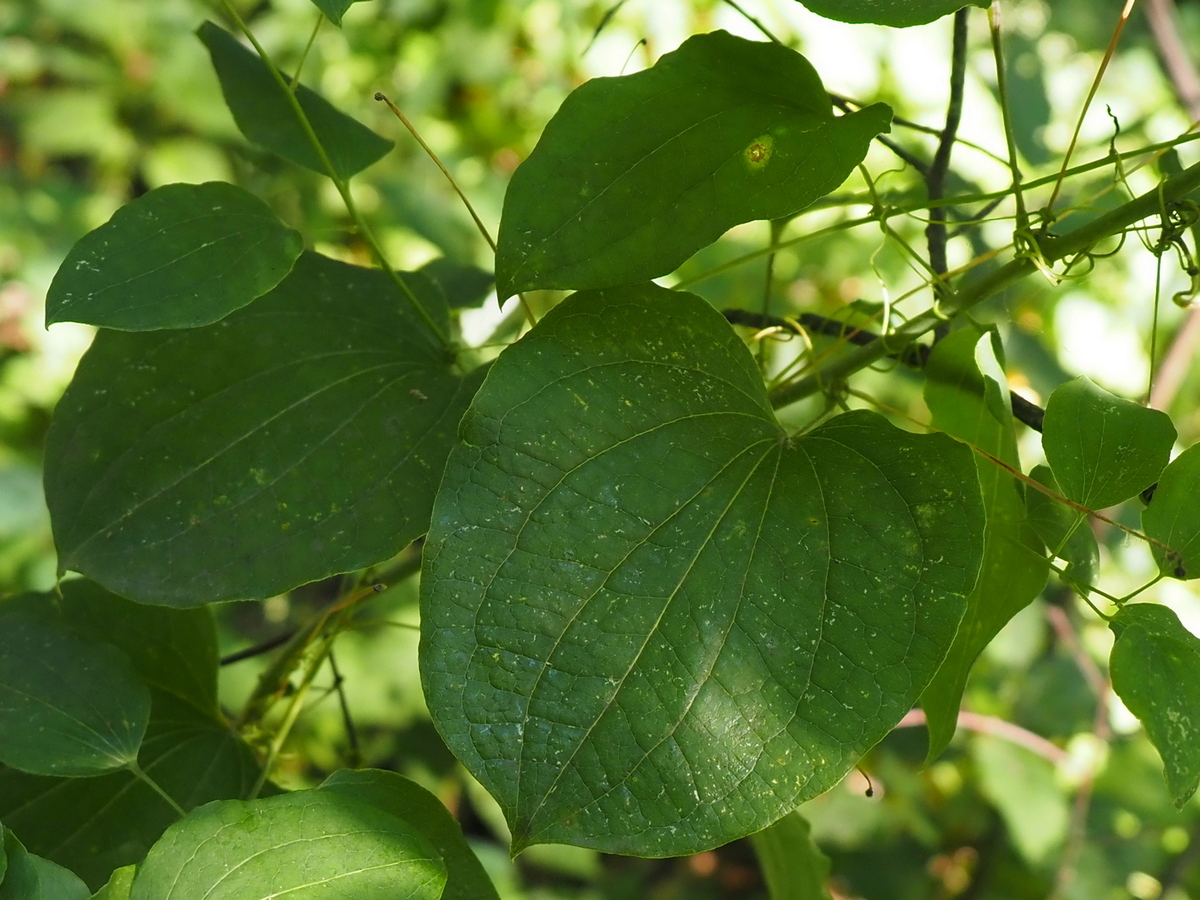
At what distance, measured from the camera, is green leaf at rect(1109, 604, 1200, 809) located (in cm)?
35

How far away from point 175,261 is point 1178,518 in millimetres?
401

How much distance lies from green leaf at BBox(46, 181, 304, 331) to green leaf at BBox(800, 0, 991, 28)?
0.23 meters

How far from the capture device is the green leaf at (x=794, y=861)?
1.68 ft

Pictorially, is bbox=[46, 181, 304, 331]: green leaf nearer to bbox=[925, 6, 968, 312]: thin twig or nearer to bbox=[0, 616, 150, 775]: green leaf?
bbox=[0, 616, 150, 775]: green leaf

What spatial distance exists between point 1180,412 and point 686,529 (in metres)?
1.47

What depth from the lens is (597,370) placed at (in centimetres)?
40

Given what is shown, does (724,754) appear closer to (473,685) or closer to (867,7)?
(473,685)

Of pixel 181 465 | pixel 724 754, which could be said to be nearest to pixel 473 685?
pixel 724 754

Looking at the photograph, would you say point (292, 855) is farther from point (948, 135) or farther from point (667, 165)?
point (948, 135)

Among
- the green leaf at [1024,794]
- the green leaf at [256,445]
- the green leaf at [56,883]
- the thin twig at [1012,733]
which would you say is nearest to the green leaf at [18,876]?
the green leaf at [56,883]

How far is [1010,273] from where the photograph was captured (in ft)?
1.45

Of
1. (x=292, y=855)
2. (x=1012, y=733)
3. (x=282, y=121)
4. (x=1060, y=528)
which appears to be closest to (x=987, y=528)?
(x=1060, y=528)

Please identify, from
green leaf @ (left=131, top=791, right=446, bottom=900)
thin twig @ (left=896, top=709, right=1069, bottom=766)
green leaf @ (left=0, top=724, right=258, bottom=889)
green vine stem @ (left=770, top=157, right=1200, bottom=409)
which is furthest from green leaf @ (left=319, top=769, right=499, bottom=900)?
thin twig @ (left=896, top=709, right=1069, bottom=766)

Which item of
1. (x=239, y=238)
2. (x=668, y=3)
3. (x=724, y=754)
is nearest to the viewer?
(x=724, y=754)
